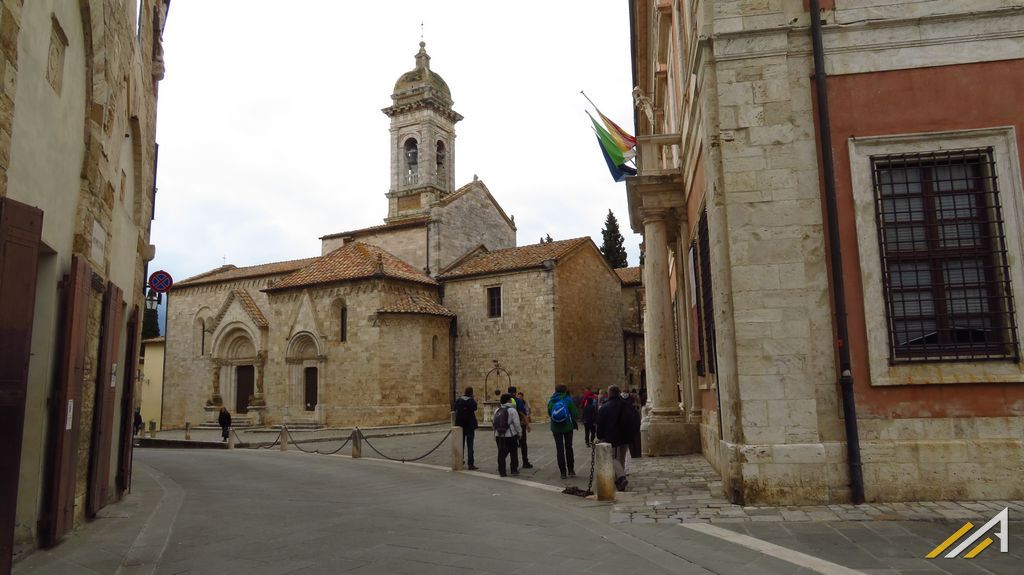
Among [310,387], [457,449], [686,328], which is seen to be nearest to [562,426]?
[457,449]

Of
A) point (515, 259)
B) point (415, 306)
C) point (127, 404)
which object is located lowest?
point (127, 404)

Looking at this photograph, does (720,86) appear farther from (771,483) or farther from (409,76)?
(409,76)

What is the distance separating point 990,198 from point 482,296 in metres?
24.9

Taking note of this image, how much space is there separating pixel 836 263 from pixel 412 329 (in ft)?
77.4

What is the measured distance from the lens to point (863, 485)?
23.9 feet

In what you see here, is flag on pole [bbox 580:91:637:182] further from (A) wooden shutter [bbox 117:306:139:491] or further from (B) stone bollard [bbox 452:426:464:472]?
(A) wooden shutter [bbox 117:306:139:491]

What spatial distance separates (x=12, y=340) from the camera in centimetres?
491

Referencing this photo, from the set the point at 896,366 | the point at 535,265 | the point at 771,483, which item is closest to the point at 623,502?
the point at 771,483

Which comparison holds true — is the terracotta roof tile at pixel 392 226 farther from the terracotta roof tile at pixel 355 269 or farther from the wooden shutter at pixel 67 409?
the wooden shutter at pixel 67 409

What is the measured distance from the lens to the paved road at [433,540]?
529cm

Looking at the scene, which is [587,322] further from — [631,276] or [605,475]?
[605,475]

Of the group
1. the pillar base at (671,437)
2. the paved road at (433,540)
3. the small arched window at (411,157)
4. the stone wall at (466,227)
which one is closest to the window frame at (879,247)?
the paved road at (433,540)

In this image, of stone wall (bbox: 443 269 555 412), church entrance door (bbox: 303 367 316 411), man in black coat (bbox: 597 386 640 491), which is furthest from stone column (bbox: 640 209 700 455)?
church entrance door (bbox: 303 367 316 411)

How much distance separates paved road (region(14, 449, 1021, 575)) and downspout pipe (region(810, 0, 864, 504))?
1.15 m
